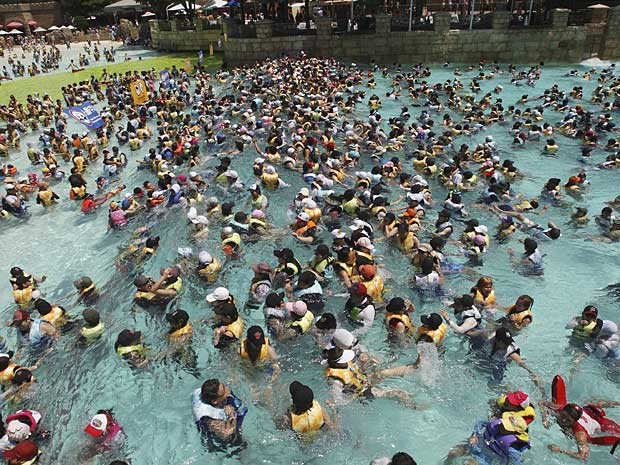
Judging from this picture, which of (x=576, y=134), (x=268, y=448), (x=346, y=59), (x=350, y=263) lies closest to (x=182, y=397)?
(x=268, y=448)

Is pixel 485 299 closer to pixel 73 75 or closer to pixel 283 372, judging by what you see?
pixel 283 372

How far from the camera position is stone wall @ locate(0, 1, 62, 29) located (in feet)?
202

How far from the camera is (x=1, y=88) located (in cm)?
3378

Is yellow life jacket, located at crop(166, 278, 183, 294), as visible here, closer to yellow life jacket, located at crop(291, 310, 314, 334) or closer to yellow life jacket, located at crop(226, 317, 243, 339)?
yellow life jacket, located at crop(226, 317, 243, 339)

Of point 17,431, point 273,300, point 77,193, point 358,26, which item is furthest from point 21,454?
point 358,26

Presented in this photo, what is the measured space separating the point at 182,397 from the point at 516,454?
5.16 metres

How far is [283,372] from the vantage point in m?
7.59

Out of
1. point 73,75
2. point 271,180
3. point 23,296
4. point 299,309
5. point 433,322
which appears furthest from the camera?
point 73,75

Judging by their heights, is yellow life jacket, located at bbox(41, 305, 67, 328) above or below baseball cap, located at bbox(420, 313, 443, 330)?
below

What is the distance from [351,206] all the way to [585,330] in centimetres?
621

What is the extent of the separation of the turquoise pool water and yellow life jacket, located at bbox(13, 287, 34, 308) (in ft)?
2.02

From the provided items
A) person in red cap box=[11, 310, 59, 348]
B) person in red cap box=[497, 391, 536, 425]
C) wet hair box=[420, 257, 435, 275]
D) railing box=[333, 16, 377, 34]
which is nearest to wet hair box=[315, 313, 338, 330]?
wet hair box=[420, 257, 435, 275]

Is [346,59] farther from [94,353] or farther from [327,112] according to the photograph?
[94,353]

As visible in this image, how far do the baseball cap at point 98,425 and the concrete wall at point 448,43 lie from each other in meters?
35.5
